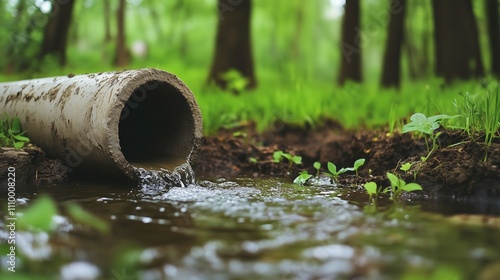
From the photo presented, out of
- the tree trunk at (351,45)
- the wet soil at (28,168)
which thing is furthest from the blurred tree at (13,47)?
the tree trunk at (351,45)

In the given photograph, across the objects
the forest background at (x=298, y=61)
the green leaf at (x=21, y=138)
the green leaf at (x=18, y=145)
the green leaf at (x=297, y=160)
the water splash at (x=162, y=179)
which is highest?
the forest background at (x=298, y=61)

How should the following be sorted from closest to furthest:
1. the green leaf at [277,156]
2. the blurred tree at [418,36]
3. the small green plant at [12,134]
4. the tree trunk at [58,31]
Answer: the small green plant at [12,134], the green leaf at [277,156], the tree trunk at [58,31], the blurred tree at [418,36]

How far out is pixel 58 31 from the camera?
9.66 metres

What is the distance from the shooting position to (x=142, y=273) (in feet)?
5.49

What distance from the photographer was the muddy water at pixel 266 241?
1690 millimetres

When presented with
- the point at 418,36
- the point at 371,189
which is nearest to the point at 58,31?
the point at 371,189

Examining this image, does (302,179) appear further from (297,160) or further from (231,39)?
(231,39)

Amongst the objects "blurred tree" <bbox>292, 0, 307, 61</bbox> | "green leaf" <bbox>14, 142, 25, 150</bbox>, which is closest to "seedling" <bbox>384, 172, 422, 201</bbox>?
"green leaf" <bbox>14, 142, 25, 150</bbox>

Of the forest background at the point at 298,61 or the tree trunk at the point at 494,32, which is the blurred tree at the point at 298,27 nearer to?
the forest background at the point at 298,61

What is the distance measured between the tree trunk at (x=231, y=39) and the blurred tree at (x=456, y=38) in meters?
3.24

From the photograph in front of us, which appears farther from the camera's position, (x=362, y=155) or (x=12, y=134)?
(x=362, y=155)

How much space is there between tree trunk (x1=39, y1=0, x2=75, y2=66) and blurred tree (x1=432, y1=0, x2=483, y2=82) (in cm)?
686

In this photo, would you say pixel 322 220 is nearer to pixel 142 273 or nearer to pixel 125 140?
pixel 142 273

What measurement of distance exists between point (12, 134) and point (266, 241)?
2909 millimetres
